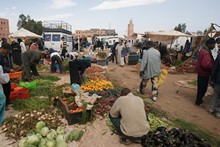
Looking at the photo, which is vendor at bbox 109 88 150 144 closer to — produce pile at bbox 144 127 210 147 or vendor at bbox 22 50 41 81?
produce pile at bbox 144 127 210 147

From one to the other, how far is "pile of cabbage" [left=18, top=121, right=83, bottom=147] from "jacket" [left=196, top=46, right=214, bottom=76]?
3.84 meters

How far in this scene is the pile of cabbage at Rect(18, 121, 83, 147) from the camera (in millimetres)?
3164

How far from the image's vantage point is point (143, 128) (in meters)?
3.30

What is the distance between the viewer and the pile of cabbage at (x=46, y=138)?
3.16m

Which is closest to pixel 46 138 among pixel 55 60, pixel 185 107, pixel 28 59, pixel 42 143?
pixel 42 143

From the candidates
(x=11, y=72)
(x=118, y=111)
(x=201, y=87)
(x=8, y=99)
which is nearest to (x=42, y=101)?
(x=8, y=99)

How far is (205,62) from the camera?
205 inches

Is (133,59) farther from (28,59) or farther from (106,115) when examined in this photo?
(106,115)

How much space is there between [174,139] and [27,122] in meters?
2.99

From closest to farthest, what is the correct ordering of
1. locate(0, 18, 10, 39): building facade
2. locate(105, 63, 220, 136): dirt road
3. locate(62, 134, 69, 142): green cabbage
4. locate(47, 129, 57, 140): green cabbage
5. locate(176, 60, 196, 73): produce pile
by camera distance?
locate(47, 129, 57, 140): green cabbage → locate(62, 134, 69, 142): green cabbage → locate(105, 63, 220, 136): dirt road → locate(176, 60, 196, 73): produce pile → locate(0, 18, 10, 39): building facade

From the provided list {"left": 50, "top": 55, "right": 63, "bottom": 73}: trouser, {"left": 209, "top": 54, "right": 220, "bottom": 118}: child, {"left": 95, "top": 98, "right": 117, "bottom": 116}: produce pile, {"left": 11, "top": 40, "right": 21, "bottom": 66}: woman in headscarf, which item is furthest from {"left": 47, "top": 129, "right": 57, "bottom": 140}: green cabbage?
{"left": 11, "top": 40, "right": 21, "bottom": 66}: woman in headscarf

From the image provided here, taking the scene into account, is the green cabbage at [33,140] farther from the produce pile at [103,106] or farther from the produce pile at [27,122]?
the produce pile at [103,106]

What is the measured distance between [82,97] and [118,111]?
1576 millimetres

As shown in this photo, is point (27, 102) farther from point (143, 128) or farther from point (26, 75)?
point (143, 128)
